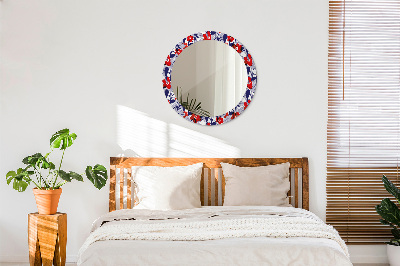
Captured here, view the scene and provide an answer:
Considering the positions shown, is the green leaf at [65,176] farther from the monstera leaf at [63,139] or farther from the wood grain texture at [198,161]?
the wood grain texture at [198,161]

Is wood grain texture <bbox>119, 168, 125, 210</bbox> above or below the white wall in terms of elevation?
below

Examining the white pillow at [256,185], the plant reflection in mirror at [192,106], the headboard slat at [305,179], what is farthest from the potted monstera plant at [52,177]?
the headboard slat at [305,179]

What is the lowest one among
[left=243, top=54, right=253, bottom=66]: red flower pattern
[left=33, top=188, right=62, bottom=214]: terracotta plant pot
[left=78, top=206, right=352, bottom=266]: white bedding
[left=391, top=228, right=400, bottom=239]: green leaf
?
[left=391, top=228, right=400, bottom=239]: green leaf

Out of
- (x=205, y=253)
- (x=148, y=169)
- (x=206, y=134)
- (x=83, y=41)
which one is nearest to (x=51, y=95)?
(x=83, y=41)

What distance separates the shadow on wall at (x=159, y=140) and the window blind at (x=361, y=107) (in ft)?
3.45

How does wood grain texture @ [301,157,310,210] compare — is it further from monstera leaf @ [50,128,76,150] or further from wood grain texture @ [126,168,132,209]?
monstera leaf @ [50,128,76,150]

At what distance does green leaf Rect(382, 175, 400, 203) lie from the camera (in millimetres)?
4625

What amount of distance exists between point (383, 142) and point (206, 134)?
1700 mm

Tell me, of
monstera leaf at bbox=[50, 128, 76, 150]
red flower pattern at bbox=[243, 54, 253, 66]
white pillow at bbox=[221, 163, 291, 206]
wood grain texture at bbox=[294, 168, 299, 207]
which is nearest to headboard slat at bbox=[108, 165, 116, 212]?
monstera leaf at bbox=[50, 128, 76, 150]

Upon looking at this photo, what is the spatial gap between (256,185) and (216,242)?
4.76 ft

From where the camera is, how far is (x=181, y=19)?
493 cm

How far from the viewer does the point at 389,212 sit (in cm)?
461

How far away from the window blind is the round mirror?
85 centimetres

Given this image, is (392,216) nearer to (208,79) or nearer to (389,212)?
(389,212)
